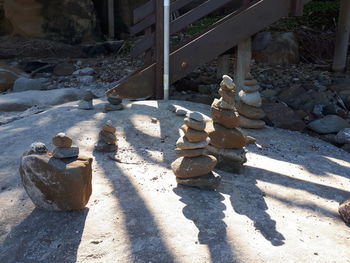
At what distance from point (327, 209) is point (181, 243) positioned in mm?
1367

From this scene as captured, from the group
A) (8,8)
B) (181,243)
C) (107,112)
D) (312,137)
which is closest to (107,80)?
(107,112)

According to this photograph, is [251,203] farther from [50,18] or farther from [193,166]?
[50,18]

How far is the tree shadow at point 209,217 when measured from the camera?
7.86 feet

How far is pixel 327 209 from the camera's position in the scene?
125 inches

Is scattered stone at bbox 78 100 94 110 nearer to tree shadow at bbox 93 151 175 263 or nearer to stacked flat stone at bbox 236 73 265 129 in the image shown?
tree shadow at bbox 93 151 175 263

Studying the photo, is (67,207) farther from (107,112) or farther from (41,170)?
(107,112)

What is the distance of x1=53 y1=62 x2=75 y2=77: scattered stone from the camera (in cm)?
885

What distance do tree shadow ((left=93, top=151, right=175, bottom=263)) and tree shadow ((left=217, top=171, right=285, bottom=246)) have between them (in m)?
0.67

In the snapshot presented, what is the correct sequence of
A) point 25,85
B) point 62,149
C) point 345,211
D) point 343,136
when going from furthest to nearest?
point 25,85, point 343,136, point 345,211, point 62,149

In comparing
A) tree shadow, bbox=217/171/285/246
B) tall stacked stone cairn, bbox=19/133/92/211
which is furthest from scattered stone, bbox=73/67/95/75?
tall stacked stone cairn, bbox=19/133/92/211

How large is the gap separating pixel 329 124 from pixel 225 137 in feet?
8.00

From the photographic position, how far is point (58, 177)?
8.63 ft

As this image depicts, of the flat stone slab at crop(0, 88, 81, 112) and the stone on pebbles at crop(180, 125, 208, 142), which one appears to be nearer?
the stone on pebbles at crop(180, 125, 208, 142)

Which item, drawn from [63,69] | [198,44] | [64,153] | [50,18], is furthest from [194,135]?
[50,18]
